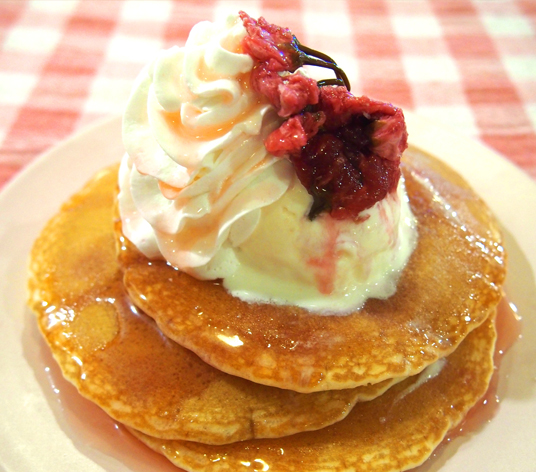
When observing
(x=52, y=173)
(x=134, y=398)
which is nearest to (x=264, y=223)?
(x=134, y=398)

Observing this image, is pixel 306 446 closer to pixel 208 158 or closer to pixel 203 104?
pixel 208 158

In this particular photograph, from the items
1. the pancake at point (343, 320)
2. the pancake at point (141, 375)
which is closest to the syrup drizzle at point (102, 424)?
the pancake at point (141, 375)

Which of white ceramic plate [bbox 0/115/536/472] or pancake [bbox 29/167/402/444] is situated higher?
pancake [bbox 29/167/402/444]

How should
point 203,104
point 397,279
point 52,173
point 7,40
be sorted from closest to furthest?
point 203,104 < point 397,279 < point 52,173 < point 7,40

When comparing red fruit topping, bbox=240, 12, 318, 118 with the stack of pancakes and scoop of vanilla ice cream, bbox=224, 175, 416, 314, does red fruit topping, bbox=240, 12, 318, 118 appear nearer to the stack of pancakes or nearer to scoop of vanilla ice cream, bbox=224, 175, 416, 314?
scoop of vanilla ice cream, bbox=224, 175, 416, 314

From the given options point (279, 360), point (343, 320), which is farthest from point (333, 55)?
point (279, 360)

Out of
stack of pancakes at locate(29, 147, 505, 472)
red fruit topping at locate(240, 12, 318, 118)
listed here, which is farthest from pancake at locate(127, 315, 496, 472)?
red fruit topping at locate(240, 12, 318, 118)

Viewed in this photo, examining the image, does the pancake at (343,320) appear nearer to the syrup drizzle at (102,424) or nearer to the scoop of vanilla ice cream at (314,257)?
A: the scoop of vanilla ice cream at (314,257)

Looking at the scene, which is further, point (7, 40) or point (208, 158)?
point (7, 40)
